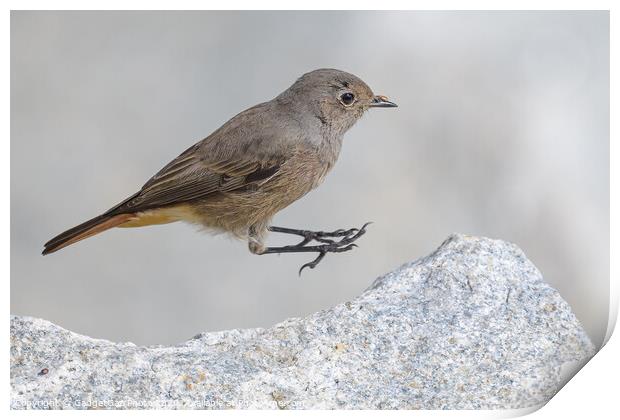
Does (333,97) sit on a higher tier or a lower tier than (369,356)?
higher

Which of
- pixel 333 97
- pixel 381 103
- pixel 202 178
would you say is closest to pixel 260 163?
pixel 202 178

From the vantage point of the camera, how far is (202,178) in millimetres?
5164

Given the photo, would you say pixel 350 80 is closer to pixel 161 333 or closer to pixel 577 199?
pixel 577 199

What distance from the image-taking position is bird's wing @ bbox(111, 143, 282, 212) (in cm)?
511

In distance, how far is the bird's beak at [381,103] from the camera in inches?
205

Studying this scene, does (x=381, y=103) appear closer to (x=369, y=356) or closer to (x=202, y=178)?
(x=202, y=178)

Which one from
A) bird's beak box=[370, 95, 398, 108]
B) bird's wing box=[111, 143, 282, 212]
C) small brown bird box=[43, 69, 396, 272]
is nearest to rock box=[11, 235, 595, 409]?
small brown bird box=[43, 69, 396, 272]

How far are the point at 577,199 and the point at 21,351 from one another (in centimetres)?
274

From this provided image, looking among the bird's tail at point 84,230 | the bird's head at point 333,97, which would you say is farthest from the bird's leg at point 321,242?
the bird's tail at point 84,230

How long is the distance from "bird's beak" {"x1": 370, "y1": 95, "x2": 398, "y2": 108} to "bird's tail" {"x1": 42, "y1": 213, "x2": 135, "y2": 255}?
1.38m

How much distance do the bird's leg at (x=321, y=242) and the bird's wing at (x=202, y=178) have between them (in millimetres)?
360

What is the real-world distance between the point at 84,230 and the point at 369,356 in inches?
59.7

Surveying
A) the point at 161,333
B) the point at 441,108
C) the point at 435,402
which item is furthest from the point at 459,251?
the point at 161,333

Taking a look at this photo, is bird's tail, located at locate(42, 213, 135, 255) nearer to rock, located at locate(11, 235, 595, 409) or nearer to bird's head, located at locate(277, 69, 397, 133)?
rock, located at locate(11, 235, 595, 409)
